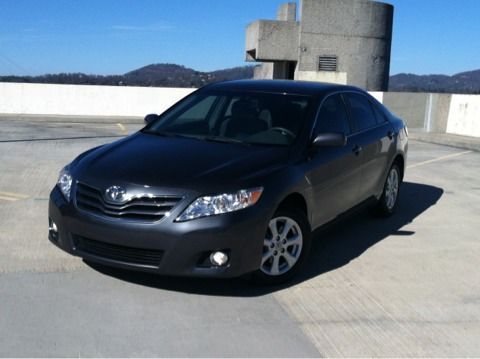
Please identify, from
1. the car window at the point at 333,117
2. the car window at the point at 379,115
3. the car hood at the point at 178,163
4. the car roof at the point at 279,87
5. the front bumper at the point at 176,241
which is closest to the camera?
the front bumper at the point at 176,241

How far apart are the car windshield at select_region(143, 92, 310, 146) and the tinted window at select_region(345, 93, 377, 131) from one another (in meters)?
0.85

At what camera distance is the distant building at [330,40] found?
25.3 metres

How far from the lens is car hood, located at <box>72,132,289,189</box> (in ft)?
13.9

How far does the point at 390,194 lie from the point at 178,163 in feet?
10.9

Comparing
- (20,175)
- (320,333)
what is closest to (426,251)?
(320,333)

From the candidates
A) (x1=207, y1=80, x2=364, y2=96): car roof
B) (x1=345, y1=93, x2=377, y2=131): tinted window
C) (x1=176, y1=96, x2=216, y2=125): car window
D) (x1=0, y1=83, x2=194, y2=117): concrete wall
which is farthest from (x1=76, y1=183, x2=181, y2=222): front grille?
(x1=0, y1=83, x2=194, y2=117): concrete wall

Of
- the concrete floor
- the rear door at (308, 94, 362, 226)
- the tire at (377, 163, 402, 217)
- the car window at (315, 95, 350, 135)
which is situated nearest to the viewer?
the concrete floor

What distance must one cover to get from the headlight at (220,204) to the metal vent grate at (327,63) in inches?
879

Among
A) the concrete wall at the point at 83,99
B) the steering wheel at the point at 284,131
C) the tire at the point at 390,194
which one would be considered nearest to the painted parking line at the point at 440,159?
the tire at the point at 390,194

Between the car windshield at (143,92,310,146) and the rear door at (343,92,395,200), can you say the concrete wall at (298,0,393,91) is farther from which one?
the car windshield at (143,92,310,146)

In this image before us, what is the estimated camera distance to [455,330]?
3.96m

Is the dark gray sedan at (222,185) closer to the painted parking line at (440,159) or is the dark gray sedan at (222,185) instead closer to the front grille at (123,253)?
the front grille at (123,253)

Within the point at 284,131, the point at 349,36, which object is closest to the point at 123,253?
the point at 284,131

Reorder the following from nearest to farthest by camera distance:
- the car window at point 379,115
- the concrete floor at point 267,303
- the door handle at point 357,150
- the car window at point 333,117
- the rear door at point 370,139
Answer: the concrete floor at point 267,303 → the car window at point 333,117 → the door handle at point 357,150 → the rear door at point 370,139 → the car window at point 379,115
